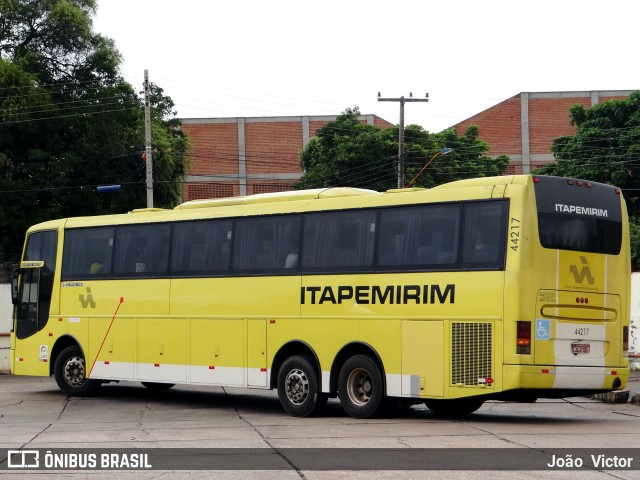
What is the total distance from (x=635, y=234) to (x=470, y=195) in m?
35.4

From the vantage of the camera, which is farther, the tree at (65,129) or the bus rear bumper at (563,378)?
the tree at (65,129)

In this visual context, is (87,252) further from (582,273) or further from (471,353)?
(582,273)

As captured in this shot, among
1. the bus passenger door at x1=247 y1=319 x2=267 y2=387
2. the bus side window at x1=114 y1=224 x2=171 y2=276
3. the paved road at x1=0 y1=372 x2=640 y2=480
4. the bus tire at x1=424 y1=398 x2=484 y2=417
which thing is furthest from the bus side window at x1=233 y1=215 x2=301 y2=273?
the bus tire at x1=424 y1=398 x2=484 y2=417

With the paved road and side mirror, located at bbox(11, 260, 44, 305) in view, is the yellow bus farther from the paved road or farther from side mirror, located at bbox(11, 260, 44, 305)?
side mirror, located at bbox(11, 260, 44, 305)

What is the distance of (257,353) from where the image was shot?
19797 mm

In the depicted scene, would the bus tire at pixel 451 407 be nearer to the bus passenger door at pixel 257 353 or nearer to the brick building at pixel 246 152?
the bus passenger door at pixel 257 353

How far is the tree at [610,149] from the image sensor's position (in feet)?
182

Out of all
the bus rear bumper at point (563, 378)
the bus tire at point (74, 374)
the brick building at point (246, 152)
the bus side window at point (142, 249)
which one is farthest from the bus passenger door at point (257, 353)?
the brick building at point (246, 152)

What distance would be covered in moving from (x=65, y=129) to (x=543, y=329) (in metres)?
41.8

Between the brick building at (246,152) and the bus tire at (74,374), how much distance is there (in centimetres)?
5273

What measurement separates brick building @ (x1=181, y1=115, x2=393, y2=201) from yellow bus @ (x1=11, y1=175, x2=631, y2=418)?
54060 millimetres

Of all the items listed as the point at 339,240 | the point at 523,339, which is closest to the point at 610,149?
the point at 339,240

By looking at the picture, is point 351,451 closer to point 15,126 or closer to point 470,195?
point 470,195

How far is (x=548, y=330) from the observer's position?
53.6ft
